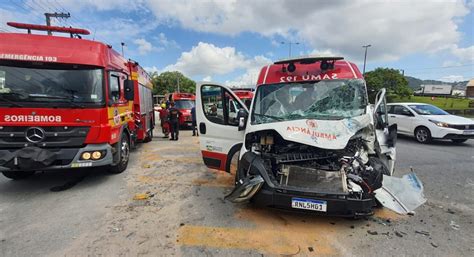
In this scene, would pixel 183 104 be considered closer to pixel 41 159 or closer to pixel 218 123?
pixel 218 123

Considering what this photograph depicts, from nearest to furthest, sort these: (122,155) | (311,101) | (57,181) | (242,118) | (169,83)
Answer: (311,101) < (242,118) < (57,181) < (122,155) < (169,83)

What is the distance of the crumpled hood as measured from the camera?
11.0 ft

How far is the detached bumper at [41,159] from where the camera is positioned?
14.3 ft

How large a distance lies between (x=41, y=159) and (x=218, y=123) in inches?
119

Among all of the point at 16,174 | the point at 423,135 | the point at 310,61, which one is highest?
the point at 310,61

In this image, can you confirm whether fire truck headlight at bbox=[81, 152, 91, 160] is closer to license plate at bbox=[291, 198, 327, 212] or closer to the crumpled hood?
the crumpled hood

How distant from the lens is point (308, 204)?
321 centimetres

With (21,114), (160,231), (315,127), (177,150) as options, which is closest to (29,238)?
(160,231)

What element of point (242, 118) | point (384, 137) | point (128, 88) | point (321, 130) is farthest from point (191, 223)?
point (384, 137)

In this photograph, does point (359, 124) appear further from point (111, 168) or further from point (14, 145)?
point (14, 145)

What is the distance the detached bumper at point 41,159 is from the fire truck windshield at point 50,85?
816 millimetres

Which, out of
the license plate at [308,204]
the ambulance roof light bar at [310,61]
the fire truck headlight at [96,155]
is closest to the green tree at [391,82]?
the ambulance roof light bar at [310,61]

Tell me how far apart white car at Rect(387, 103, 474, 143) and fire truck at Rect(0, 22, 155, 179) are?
1073cm

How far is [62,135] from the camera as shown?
458 cm
